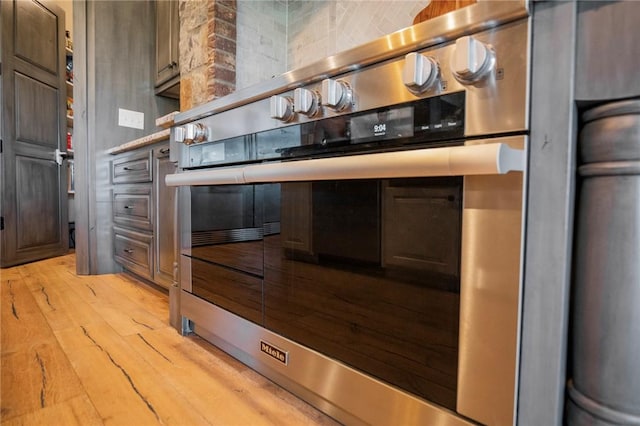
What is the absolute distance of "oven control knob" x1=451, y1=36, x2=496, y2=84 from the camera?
20.8 inches

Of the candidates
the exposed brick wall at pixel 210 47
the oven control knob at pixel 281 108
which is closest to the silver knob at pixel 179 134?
the exposed brick wall at pixel 210 47

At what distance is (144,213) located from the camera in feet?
6.68

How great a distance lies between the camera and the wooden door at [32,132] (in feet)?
9.00

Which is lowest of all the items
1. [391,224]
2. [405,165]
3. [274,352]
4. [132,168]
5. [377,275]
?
[274,352]

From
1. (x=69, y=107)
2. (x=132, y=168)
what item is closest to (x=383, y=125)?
(x=132, y=168)

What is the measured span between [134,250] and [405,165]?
6.80ft

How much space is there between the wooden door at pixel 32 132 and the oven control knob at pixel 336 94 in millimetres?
3198

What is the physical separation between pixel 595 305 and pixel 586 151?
8.8 inches

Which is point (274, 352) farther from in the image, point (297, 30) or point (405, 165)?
point (297, 30)

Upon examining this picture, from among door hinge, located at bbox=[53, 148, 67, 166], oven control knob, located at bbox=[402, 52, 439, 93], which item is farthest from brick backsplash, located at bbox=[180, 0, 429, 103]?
door hinge, located at bbox=[53, 148, 67, 166]

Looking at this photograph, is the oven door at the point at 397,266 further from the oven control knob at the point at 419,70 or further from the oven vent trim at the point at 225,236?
the oven control knob at the point at 419,70

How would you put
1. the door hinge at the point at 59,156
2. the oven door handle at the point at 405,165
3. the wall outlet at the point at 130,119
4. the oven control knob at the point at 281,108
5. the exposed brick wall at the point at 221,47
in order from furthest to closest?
the door hinge at the point at 59,156 < the wall outlet at the point at 130,119 < the exposed brick wall at the point at 221,47 < the oven control knob at the point at 281,108 < the oven door handle at the point at 405,165

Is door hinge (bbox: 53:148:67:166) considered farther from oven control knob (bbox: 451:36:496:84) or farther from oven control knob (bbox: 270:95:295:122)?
oven control knob (bbox: 451:36:496:84)

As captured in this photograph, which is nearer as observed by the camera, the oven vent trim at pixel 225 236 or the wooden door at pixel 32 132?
the oven vent trim at pixel 225 236
